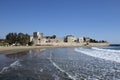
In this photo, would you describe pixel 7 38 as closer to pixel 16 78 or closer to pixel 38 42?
pixel 38 42

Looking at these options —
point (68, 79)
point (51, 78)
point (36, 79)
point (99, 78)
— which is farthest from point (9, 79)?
point (99, 78)

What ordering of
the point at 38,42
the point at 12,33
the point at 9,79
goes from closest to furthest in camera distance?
the point at 9,79 → the point at 12,33 → the point at 38,42

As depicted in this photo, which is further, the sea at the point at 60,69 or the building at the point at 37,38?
the building at the point at 37,38

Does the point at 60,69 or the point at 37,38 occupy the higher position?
the point at 37,38

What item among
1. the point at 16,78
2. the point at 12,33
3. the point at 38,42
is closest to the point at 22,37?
the point at 12,33

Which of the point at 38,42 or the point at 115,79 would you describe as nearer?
the point at 115,79

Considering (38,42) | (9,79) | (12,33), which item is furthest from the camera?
(38,42)

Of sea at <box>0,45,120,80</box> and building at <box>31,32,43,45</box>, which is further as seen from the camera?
building at <box>31,32,43,45</box>

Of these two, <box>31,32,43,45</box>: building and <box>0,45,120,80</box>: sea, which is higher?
<box>31,32,43,45</box>: building

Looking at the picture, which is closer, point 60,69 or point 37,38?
point 60,69

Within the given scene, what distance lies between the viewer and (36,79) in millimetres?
14078

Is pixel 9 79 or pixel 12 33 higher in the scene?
pixel 12 33

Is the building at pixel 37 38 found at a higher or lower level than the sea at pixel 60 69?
higher

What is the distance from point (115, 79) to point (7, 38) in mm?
114534
